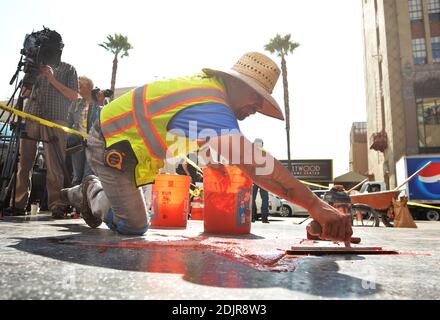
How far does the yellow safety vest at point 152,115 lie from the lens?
2.09 metres

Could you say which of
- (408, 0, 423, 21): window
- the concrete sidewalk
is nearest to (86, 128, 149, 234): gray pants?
the concrete sidewalk

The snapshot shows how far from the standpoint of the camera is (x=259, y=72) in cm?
227

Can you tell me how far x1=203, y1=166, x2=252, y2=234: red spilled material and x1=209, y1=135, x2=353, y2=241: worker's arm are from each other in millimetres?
1447

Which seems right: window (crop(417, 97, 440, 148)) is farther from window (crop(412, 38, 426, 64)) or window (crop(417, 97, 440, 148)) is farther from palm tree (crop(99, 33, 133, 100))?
palm tree (crop(99, 33, 133, 100))

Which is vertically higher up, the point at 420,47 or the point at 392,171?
the point at 420,47

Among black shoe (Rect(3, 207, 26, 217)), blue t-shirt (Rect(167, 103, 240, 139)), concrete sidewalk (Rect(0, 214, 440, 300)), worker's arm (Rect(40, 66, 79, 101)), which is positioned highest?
worker's arm (Rect(40, 66, 79, 101))

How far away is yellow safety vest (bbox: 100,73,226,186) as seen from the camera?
2.09 meters

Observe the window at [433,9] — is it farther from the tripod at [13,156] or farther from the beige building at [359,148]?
the tripod at [13,156]

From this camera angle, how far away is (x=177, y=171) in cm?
802

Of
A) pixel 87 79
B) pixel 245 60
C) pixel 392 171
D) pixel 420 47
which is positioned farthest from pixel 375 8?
pixel 245 60

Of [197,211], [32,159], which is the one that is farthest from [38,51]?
[197,211]

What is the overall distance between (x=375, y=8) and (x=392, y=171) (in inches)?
455

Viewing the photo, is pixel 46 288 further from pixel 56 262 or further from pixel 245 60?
pixel 245 60
